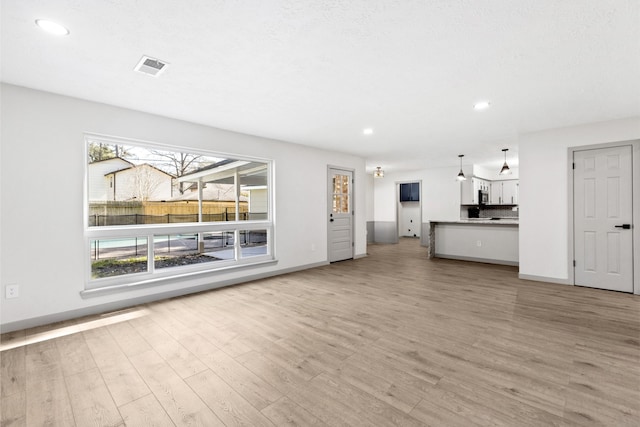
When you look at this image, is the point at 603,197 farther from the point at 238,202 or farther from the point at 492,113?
the point at 238,202

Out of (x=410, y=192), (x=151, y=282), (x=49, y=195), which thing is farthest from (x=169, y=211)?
(x=410, y=192)

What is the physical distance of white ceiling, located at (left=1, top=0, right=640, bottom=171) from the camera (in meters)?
1.89

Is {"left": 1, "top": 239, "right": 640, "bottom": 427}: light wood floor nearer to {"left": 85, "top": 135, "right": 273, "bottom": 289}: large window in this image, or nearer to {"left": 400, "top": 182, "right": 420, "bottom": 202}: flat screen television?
{"left": 85, "top": 135, "right": 273, "bottom": 289}: large window

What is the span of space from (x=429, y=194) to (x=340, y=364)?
27.2ft

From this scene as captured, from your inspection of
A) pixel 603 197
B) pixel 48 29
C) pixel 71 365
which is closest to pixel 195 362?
pixel 71 365

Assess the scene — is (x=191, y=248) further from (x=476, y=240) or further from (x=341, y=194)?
(x=476, y=240)

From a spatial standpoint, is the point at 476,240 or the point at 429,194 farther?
the point at 429,194

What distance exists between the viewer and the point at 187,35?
215cm

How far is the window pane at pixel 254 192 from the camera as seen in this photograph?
516 centimetres

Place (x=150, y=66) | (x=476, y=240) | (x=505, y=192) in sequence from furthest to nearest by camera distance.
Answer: (x=505, y=192), (x=476, y=240), (x=150, y=66)

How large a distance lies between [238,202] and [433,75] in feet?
11.8

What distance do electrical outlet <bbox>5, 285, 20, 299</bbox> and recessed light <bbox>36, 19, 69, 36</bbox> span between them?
251cm

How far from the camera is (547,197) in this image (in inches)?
185

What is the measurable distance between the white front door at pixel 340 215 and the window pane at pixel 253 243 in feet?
5.45
